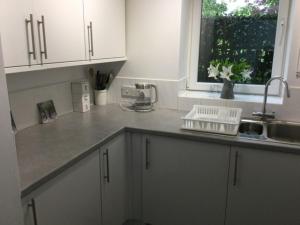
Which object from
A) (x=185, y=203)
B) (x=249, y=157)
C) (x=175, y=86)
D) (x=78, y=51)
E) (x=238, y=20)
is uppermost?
(x=238, y=20)

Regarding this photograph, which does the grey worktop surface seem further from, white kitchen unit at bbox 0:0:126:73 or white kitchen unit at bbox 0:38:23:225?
white kitchen unit at bbox 0:0:126:73

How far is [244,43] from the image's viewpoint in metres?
2.32

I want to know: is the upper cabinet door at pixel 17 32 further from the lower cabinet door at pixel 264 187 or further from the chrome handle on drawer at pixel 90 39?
the lower cabinet door at pixel 264 187

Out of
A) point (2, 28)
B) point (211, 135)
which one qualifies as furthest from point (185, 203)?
point (2, 28)

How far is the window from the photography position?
2211 mm

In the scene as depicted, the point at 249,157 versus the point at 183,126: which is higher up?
the point at 183,126

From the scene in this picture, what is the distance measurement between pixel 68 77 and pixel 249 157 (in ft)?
4.85

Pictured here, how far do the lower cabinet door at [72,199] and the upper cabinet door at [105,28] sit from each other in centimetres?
82

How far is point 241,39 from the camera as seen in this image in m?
2.33

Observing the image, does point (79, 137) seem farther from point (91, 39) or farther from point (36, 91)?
point (91, 39)

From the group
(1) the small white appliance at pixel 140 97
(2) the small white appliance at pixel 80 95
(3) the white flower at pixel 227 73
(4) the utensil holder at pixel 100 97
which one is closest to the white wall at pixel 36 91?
(2) the small white appliance at pixel 80 95

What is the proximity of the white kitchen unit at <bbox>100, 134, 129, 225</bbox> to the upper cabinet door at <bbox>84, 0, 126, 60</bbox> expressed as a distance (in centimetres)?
67

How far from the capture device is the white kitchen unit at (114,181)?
5.63 ft

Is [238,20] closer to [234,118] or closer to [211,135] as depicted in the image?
[234,118]
